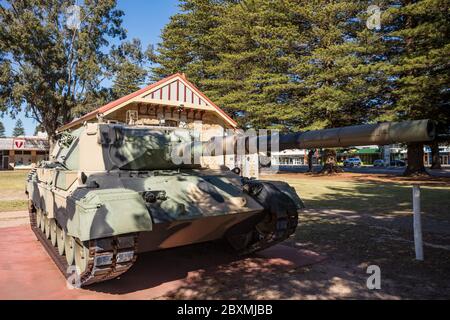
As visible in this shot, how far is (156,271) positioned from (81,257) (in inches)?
57.5

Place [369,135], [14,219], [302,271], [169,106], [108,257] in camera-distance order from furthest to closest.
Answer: [169,106] → [14,219] → [302,271] → [108,257] → [369,135]

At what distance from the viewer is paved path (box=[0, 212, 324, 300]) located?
528 cm


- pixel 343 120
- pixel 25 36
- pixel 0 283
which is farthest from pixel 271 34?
pixel 0 283

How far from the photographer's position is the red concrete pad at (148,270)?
5.29 m

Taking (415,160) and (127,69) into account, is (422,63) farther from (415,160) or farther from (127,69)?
(127,69)

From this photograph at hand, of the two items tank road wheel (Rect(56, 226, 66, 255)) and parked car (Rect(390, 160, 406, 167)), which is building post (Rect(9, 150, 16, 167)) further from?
parked car (Rect(390, 160, 406, 167))

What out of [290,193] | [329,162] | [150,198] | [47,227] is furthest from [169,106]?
[329,162]

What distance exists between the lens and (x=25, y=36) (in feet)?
106

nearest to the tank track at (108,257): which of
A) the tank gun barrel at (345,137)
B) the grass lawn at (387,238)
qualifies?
the tank gun barrel at (345,137)

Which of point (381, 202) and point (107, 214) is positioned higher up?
point (107, 214)

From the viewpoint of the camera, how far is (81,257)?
5156 millimetres

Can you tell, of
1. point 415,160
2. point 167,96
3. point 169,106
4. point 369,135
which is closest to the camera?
point 369,135

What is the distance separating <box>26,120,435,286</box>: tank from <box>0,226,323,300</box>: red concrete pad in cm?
26
